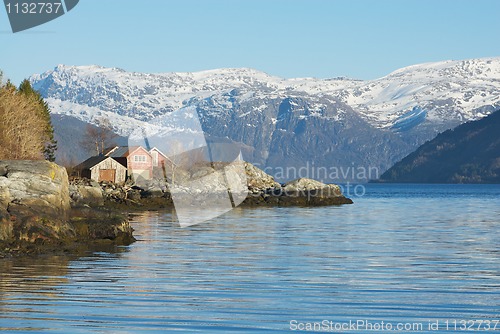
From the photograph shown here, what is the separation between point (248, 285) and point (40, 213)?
12.8m

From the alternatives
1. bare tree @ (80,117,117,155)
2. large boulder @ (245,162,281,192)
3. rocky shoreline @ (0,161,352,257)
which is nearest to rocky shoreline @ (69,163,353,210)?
large boulder @ (245,162,281,192)

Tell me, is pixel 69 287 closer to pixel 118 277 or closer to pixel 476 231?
pixel 118 277

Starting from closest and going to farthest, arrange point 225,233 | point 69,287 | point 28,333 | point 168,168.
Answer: point 28,333
point 69,287
point 225,233
point 168,168

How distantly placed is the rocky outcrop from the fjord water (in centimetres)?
158

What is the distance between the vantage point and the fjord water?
69.6 ft

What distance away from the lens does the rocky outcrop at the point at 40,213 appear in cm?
3530

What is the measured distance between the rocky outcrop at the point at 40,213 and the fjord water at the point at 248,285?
1.58 m

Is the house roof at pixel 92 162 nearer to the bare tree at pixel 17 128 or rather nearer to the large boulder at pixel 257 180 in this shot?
the large boulder at pixel 257 180

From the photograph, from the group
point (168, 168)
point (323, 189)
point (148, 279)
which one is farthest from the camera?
point (168, 168)

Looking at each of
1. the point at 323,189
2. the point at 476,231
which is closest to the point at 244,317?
the point at 476,231

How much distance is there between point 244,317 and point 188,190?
286 feet

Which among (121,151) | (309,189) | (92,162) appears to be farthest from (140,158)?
(309,189)

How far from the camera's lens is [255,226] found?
6244cm

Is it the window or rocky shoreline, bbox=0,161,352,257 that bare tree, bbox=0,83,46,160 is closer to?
rocky shoreline, bbox=0,161,352,257
